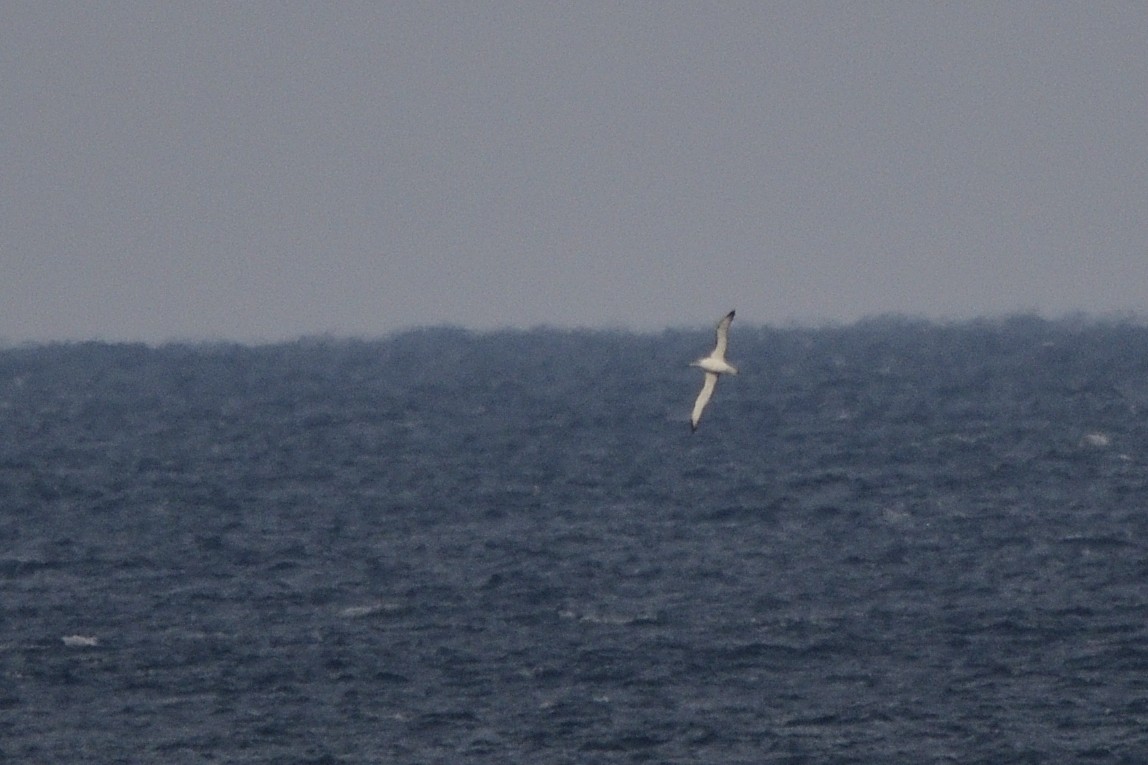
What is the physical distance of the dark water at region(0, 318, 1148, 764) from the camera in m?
48.3

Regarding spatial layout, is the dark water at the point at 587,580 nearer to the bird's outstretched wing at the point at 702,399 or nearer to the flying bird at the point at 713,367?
the bird's outstretched wing at the point at 702,399

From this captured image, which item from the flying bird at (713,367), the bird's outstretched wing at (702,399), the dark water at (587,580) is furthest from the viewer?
the flying bird at (713,367)

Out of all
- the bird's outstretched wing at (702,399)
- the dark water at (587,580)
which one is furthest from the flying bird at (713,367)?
the dark water at (587,580)

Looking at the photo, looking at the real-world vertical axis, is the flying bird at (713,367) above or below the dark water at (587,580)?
above

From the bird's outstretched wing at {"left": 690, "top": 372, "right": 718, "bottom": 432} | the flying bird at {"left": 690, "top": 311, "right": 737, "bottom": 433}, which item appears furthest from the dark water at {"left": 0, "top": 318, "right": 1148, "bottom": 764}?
the flying bird at {"left": 690, "top": 311, "right": 737, "bottom": 433}

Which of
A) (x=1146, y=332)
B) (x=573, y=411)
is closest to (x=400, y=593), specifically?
(x=573, y=411)

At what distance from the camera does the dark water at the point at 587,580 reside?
48.3 meters

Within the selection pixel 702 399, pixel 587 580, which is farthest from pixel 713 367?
pixel 587 580

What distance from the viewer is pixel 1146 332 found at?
6545 inches

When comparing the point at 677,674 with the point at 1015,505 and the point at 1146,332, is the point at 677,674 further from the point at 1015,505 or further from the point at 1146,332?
the point at 1146,332

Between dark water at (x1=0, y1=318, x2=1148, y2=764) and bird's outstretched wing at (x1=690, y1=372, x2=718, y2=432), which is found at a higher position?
bird's outstretched wing at (x1=690, y1=372, x2=718, y2=432)

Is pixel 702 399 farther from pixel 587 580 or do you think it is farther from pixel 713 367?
pixel 587 580

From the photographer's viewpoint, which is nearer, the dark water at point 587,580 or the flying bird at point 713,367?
the dark water at point 587,580

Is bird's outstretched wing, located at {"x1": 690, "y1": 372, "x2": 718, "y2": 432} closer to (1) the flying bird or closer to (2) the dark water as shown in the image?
(1) the flying bird
